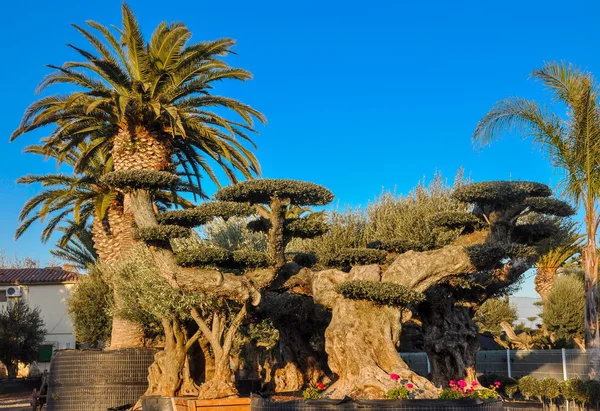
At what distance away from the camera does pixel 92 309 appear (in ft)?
84.7

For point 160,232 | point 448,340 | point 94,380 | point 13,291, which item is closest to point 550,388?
Answer: point 448,340

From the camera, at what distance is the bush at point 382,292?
1240 cm

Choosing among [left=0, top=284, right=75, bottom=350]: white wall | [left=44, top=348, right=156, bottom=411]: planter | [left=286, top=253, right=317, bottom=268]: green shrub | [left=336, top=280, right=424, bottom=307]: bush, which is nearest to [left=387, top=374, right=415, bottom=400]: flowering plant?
[left=336, top=280, right=424, bottom=307]: bush

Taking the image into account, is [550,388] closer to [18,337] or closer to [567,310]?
[567,310]

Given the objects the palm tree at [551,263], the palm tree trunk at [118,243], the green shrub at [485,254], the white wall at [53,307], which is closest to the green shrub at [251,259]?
the green shrub at [485,254]

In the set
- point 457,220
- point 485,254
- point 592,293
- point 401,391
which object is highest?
point 457,220

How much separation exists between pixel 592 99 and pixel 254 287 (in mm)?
8617

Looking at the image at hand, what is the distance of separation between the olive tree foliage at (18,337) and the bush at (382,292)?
25145 mm

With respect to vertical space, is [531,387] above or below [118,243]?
below

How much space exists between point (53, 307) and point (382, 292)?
124 ft

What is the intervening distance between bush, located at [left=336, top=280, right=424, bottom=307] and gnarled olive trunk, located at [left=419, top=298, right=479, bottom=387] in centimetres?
330

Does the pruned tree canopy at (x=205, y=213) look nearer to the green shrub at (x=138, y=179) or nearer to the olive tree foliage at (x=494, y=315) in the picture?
the green shrub at (x=138, y=179)

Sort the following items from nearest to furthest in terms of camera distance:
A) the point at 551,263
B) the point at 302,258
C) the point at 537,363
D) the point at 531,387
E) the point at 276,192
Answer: the point at 276,192 → the point at 302,258 → the point at 531,387 → the point at 537,363 → the point at 551,263

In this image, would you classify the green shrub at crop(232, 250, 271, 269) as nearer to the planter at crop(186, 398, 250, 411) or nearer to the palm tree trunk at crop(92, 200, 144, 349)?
the planter at crop(186, 398, 250, 411)
